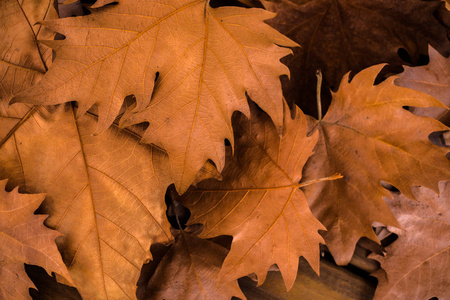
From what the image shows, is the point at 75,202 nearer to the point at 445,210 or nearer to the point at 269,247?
the point at 269,247

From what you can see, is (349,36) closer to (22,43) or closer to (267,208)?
(267,208)

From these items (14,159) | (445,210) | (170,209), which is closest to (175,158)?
(170,209)

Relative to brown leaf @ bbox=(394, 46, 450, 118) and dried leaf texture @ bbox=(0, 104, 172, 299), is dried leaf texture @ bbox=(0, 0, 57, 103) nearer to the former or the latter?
dried leaf texture @ bbox=(0, 104, 172, 299)

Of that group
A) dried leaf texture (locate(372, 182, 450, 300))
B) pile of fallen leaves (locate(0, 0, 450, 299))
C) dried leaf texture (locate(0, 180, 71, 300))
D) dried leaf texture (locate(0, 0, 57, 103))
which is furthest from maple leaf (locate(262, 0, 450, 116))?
dried leaf texture (locate(0, 180, 71, 300))

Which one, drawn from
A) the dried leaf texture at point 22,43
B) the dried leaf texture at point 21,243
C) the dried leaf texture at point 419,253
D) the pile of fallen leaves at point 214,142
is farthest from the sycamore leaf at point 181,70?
the dried leaf texture at point 419,253

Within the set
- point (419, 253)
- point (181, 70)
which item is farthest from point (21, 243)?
point (419, 253)

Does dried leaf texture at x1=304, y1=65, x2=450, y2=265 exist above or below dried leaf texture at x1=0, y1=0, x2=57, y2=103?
below
